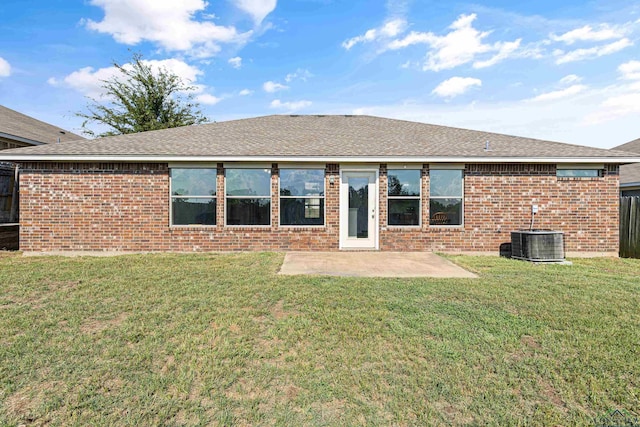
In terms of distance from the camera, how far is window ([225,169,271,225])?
28.9 ft

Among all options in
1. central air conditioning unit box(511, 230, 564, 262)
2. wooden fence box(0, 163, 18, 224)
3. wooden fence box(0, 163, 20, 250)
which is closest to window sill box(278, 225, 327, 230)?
central air conditioning unit box(511, 230, 564, 262)

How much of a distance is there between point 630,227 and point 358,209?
724 centimetres

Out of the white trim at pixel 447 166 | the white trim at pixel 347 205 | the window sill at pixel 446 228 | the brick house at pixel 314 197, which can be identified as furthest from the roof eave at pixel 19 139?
the window sill at pixel 446 228

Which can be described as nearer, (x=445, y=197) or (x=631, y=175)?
(x=445, y=197)

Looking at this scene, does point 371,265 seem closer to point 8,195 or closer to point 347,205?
point 347,205

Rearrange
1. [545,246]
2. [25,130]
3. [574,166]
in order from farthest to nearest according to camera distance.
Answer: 1. [25,130]
2. [574,166]
3. [545,246]

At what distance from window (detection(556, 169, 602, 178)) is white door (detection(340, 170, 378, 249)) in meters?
4.99

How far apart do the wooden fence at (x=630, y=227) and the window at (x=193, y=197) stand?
11.2 m

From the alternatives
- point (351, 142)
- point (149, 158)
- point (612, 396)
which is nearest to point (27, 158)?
point (149, 158)

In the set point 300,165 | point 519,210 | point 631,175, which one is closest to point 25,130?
point 300,165

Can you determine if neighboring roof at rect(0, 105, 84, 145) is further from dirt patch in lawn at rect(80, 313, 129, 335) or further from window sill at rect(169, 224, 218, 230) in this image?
dirt patch in lawn at rect(80, 313, 129, 335)

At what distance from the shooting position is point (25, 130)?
13633 millimetres

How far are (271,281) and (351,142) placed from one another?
17.9 feet

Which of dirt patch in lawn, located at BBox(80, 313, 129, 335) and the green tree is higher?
the green tree
